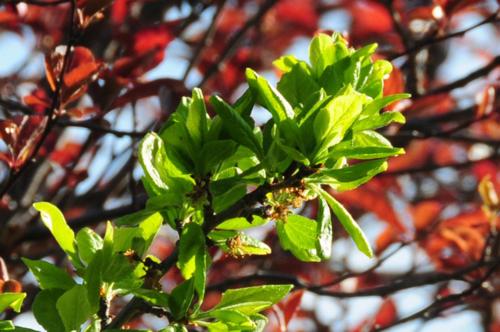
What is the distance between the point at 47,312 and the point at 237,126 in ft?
0.95

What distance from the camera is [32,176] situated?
2148 mm

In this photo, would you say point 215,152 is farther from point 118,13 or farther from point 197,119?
point 118,13

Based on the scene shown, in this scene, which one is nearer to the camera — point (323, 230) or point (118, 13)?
point (323, 230)

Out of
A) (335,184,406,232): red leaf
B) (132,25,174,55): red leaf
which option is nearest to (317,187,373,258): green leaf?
(132,25,174,55): red leaf

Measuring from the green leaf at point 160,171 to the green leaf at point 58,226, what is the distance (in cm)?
10

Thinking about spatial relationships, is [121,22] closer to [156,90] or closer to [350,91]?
[156,90]

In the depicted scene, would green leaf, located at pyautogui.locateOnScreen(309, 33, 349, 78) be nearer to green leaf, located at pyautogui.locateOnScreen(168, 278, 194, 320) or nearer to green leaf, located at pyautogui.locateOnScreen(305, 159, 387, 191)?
green leaf, located at pyautogui.locateOnScreen(305, 159, 387, 191)

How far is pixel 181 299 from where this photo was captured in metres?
→ 0.90

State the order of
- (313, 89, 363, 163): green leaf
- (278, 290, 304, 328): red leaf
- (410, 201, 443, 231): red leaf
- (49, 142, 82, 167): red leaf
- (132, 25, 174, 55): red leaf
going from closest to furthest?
1. (313, 89, 363, 163): green leaf
2. (278, 290, 304, 328): red leaf
3. (132, 25, 174, 55): red leaf
4. (49, 142, 82, 167): red leaf
5. (410, 201, 443, 231): red leaf

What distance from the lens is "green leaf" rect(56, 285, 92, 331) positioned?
33.7 inches

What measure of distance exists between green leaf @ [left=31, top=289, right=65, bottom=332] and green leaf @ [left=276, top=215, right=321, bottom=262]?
0.26 metres

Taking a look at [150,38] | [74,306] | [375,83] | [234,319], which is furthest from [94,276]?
[150,38]

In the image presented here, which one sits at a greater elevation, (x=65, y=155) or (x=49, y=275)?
(x=49, y=275)

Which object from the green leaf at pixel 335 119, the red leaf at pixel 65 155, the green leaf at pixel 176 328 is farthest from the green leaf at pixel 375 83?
the red leaf at pixel 65 155
